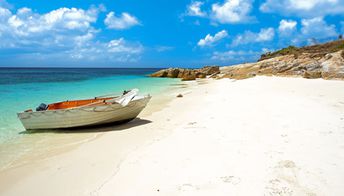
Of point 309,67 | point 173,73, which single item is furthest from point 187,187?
point 173,73

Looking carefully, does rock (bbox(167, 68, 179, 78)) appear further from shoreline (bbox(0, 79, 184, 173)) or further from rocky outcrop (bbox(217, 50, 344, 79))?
shoreline (bbox(0, 79, 184, 173))

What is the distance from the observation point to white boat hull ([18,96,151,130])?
968 centimetres

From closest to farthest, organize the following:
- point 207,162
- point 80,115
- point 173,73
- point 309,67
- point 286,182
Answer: point 286,182 → point 207,162 → point 80,115 → point 309,67 → point 173,73

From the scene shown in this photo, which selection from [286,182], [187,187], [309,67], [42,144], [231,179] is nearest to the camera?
[286,182]

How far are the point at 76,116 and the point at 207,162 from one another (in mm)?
5953

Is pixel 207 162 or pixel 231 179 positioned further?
pixel 207 162

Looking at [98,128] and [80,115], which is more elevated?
[80,115]

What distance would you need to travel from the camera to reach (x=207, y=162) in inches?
218

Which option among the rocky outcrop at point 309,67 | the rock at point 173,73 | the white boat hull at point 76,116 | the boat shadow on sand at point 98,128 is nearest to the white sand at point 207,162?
the boat shadow on sand at point 98,128

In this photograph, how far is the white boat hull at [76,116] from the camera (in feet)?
31.8

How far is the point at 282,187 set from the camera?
14.0ft

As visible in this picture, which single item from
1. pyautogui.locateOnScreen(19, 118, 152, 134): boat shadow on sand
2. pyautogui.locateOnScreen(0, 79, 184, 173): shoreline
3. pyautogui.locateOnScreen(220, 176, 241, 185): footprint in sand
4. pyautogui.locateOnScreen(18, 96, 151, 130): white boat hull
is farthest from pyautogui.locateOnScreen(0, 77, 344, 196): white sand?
pyautogui.locateOnScreen(18, 96, 151, 130): white boat hull

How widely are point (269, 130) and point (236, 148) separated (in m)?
1.80

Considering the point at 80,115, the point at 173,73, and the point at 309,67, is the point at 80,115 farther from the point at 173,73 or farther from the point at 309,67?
the point at 173,73
